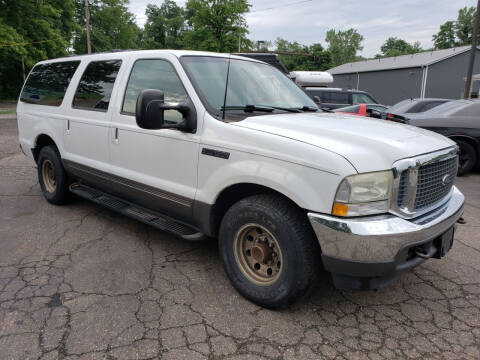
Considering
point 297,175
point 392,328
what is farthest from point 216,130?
point 392,328

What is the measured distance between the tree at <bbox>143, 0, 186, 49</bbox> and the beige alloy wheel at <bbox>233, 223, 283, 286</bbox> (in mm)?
67488

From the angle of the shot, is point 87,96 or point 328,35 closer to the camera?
point 87,96

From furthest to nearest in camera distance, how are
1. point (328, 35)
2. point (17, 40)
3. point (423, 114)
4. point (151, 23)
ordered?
1. point (328, 35)
2. point (151, 23)
3. point (17, 40)
4. point (423, 114)

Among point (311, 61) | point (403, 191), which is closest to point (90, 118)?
point (403, 191)

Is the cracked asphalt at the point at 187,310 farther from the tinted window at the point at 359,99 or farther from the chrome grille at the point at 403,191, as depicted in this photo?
the tinted window at the point at 359,99

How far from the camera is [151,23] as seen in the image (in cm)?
7056

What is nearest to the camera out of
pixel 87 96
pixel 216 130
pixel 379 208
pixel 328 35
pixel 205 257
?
pixel 379 208

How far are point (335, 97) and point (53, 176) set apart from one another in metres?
11.3

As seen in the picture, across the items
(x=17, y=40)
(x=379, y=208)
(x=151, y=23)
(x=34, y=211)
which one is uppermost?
(x=151, y=23)

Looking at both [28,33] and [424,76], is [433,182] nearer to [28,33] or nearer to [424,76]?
[28,33]

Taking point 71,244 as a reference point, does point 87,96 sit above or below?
above

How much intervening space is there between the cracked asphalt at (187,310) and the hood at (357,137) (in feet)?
3.82

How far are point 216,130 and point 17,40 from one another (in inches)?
1056

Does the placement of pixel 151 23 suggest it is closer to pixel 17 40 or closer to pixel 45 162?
pixel 17 40
